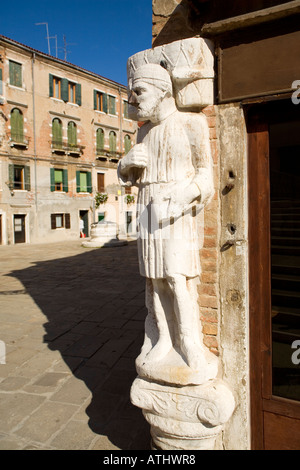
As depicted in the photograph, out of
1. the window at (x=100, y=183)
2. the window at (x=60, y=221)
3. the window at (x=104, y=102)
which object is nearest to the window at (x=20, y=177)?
the window at (x=60, y=221)

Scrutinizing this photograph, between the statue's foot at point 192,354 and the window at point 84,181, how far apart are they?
77.9ft

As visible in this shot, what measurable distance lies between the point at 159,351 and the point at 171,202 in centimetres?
100

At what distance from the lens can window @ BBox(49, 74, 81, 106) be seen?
23469 millimetres

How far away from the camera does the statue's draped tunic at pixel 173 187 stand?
222cm

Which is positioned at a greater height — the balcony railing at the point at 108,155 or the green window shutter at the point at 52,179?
the balcony railing at the point at 108,155

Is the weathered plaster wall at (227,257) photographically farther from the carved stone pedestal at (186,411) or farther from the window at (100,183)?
the window at (100,183)

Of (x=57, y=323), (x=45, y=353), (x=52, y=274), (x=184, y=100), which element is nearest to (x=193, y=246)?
(x=184, y=100)

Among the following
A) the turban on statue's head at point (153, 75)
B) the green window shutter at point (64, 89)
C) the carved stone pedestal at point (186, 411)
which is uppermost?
the green window shutter at point (64, 89)

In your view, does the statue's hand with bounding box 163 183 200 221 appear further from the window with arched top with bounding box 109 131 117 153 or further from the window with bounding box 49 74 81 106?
the window with arched top with bounding box 109 131 117 153

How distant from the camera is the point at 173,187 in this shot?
2.22 meters

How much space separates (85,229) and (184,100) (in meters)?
24.3

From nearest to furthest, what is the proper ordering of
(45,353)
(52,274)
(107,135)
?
(45,353) → (52,274) → (107,135)

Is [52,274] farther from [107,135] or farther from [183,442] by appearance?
[107,135]

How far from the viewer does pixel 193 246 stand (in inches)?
90.4
